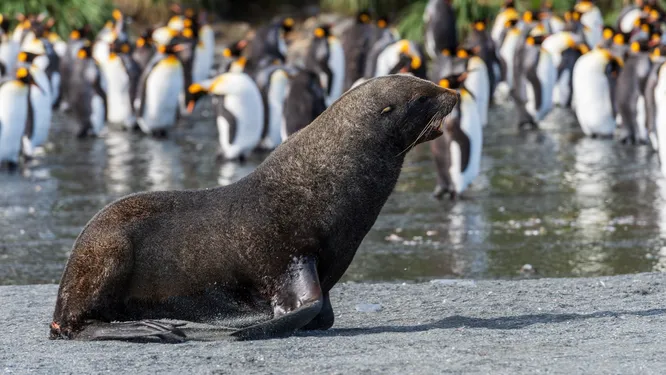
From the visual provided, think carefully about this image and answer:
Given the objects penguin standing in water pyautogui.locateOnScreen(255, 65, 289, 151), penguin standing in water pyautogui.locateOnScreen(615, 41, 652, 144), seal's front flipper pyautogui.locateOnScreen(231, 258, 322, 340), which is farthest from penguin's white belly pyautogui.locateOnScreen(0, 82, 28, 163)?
seal's front flipper pyautogui.locateOnScreen(231, 258, 322, 340)

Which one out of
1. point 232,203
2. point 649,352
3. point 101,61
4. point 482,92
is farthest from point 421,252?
point 101,61

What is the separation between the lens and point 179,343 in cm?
495

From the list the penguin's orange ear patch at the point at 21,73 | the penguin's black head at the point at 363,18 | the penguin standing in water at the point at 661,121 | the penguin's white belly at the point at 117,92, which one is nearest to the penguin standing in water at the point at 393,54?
the penguin's black head at the point at 363,18

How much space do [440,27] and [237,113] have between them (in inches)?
325

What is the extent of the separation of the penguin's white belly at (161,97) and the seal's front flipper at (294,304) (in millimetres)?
11696

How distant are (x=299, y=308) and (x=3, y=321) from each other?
167 cm

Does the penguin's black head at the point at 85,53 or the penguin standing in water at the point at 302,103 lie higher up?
the penguin's black head at the point at 85,53

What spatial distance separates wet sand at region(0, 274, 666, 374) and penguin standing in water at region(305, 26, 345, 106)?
13.1m

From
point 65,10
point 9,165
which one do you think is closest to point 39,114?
point 9,165

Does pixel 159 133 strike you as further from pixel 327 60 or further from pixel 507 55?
pixel 507 55

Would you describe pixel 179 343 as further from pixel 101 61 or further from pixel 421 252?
pixel 101 61

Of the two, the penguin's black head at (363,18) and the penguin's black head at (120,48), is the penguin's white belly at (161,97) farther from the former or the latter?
the penguin's black head at (363,18)

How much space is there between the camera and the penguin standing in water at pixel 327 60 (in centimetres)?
1941

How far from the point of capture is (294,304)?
5.04 meters
